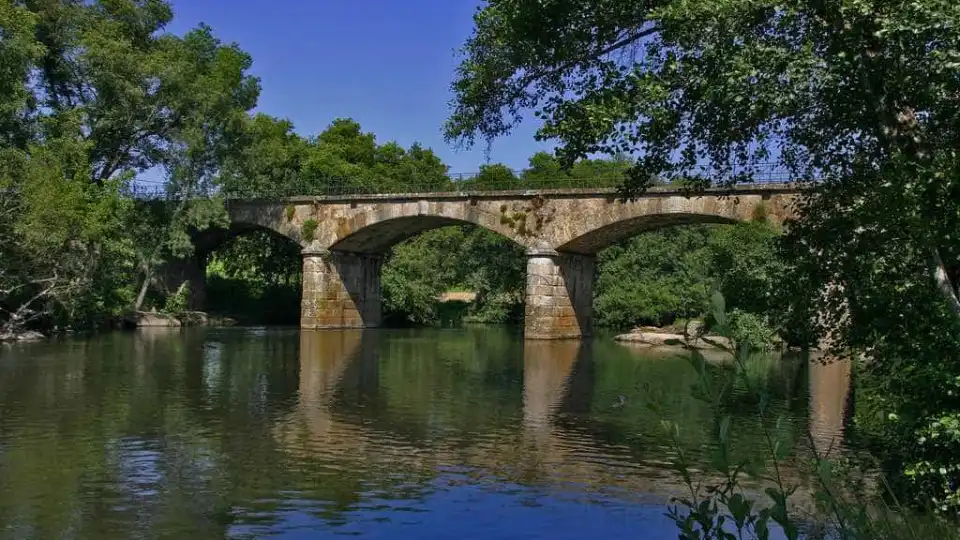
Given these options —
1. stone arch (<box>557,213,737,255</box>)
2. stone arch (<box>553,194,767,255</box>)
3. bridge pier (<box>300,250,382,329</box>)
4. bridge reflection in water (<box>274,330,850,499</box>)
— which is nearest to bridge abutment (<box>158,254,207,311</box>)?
bridge pier (<box>300,250,382,329</box>)

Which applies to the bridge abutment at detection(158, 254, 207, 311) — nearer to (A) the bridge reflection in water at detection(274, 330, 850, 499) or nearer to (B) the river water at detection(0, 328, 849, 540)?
(B) the river water at detection(0, 328, 849, 540)

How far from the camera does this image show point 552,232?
3322cm

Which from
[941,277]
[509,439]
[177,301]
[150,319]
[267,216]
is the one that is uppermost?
[267,216]

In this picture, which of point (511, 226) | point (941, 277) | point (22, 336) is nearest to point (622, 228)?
point (511, 226)

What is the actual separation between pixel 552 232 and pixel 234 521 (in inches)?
1045

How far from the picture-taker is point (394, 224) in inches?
1476

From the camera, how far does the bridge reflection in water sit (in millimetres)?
9430

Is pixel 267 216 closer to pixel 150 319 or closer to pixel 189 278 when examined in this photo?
pixel 150 319

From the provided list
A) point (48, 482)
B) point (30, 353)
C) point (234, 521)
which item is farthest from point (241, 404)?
point (30, 353)

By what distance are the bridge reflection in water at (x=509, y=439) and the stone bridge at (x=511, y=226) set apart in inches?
493

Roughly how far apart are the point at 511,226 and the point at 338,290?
378 inches

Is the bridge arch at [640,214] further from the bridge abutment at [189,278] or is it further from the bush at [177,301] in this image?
the bridge abutment at [189,278]

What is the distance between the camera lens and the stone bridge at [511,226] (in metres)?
30.6

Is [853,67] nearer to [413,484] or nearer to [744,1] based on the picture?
[744,1]
